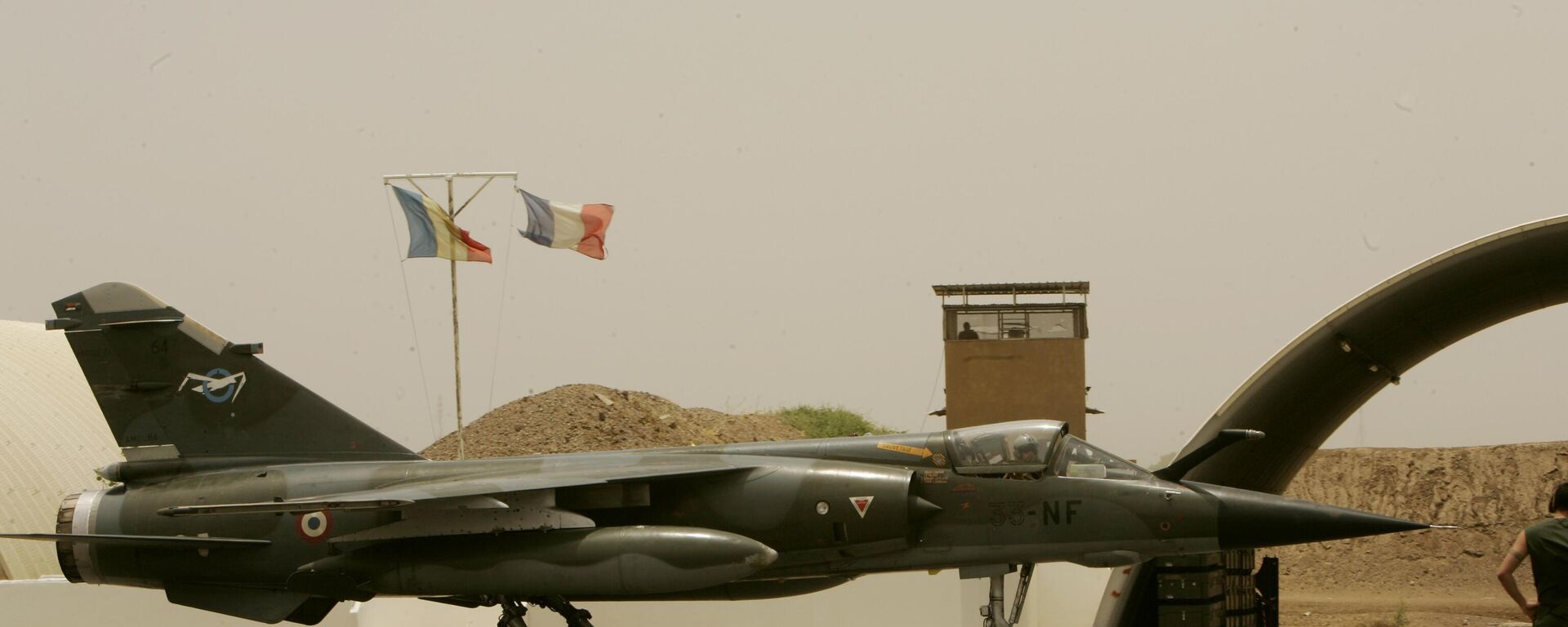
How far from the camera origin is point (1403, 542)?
3356 centimetres

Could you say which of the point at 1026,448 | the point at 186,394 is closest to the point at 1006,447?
the point at 1026,448

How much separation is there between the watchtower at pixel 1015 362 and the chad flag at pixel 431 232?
1060cm

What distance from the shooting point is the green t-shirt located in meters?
8.95

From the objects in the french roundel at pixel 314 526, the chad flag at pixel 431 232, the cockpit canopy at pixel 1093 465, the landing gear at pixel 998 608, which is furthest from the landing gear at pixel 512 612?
the chad flag at pixel 431 232

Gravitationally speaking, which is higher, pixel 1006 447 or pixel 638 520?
pixel 1006 447

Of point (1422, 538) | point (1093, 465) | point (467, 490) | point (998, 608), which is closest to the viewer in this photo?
point (467, 490)

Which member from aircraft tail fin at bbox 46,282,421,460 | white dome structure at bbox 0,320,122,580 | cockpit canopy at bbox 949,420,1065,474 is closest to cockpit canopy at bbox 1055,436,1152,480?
cockpit canopy at bbox 949,420,1065,474

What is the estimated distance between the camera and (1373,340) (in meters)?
18.9

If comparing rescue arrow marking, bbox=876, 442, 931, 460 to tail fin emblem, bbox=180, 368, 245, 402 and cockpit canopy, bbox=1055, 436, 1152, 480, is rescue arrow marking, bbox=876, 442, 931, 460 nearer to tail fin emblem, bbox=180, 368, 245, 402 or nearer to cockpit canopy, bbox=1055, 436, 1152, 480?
cockpit canopy, bbox=1055, 436, 1152, 480

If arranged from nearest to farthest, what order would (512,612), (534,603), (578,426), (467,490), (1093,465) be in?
(467,490), (1093,465), (512,612), (534,603), (578,426)

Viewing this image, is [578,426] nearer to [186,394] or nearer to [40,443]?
[40,443]

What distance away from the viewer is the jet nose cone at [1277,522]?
12086mm

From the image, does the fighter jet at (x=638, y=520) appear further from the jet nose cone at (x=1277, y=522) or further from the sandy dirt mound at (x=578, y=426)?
the sandy dirt mound at (x=578, y=426)

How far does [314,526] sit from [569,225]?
1390 cm
